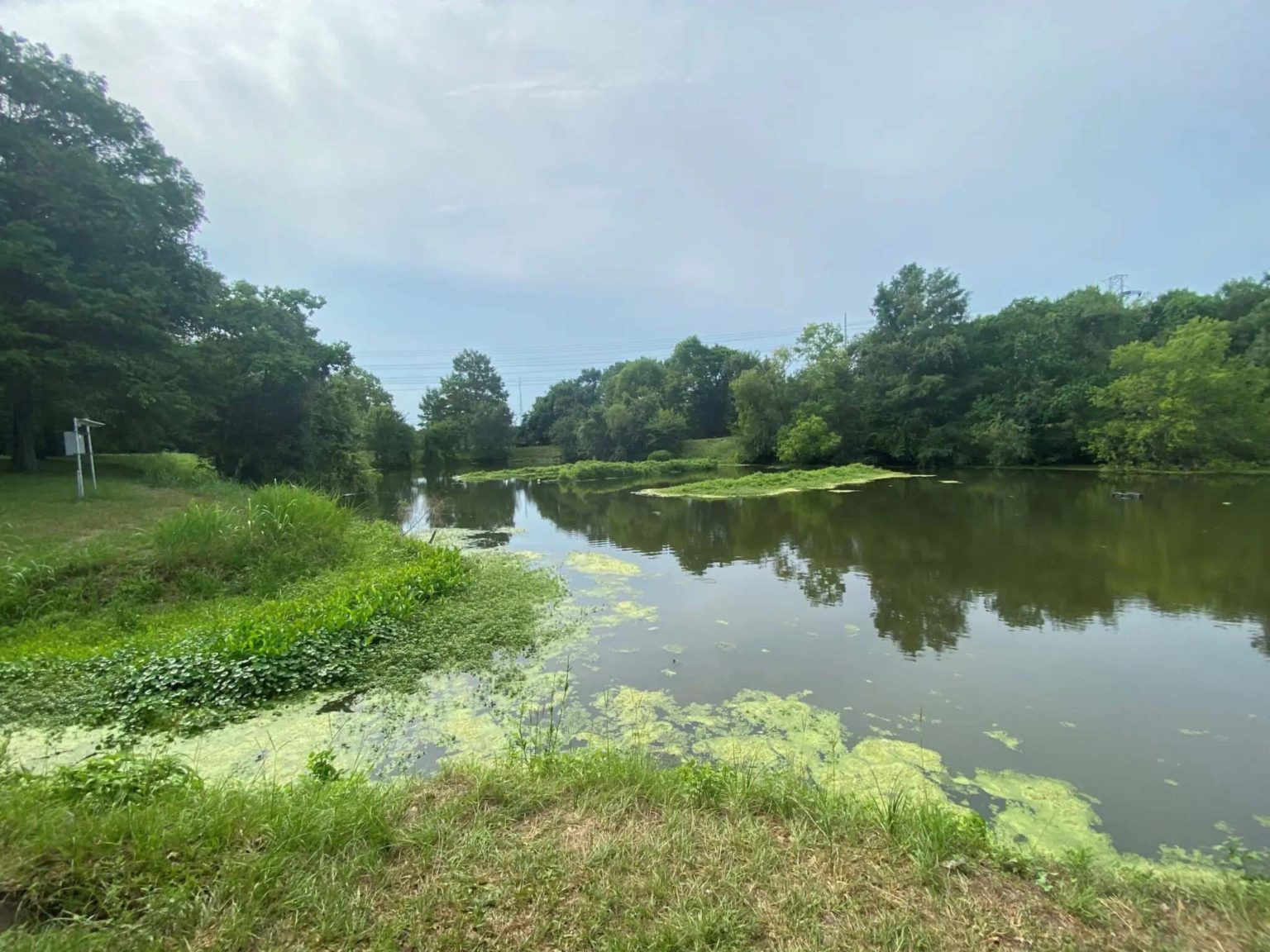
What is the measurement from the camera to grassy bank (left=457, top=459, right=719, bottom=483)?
34.4 metres

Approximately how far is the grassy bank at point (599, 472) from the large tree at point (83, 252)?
68.0 feet

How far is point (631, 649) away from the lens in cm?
629

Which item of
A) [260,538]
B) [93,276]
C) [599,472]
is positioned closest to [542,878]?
[260,538]

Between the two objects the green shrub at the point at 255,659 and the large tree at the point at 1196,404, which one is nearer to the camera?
the green shrub at the point at 255,659

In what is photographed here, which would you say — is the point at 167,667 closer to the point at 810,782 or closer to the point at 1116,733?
the point at 810,782

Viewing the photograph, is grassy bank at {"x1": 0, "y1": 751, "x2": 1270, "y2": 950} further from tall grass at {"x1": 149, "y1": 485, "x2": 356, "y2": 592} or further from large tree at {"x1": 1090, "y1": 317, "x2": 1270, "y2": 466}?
large tree at {"x1": 1090, "y1": 317, "x2": 1270, "y2": 466}

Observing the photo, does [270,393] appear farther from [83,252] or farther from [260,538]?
[260,538]

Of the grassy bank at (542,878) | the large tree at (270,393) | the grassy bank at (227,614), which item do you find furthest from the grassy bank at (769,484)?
the grassy bank at (542,878)

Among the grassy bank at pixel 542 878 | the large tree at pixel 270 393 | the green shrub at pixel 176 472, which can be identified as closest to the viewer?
the grassy bank at pixel 542 878

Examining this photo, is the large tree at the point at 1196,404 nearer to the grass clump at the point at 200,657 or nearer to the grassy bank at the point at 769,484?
the grassy bank at the point at 769,484

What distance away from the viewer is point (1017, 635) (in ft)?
21.1

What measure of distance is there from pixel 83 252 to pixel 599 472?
24.8m

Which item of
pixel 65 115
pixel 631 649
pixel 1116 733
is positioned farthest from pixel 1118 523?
pixel 65 115

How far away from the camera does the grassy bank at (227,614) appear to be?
15.2ft
